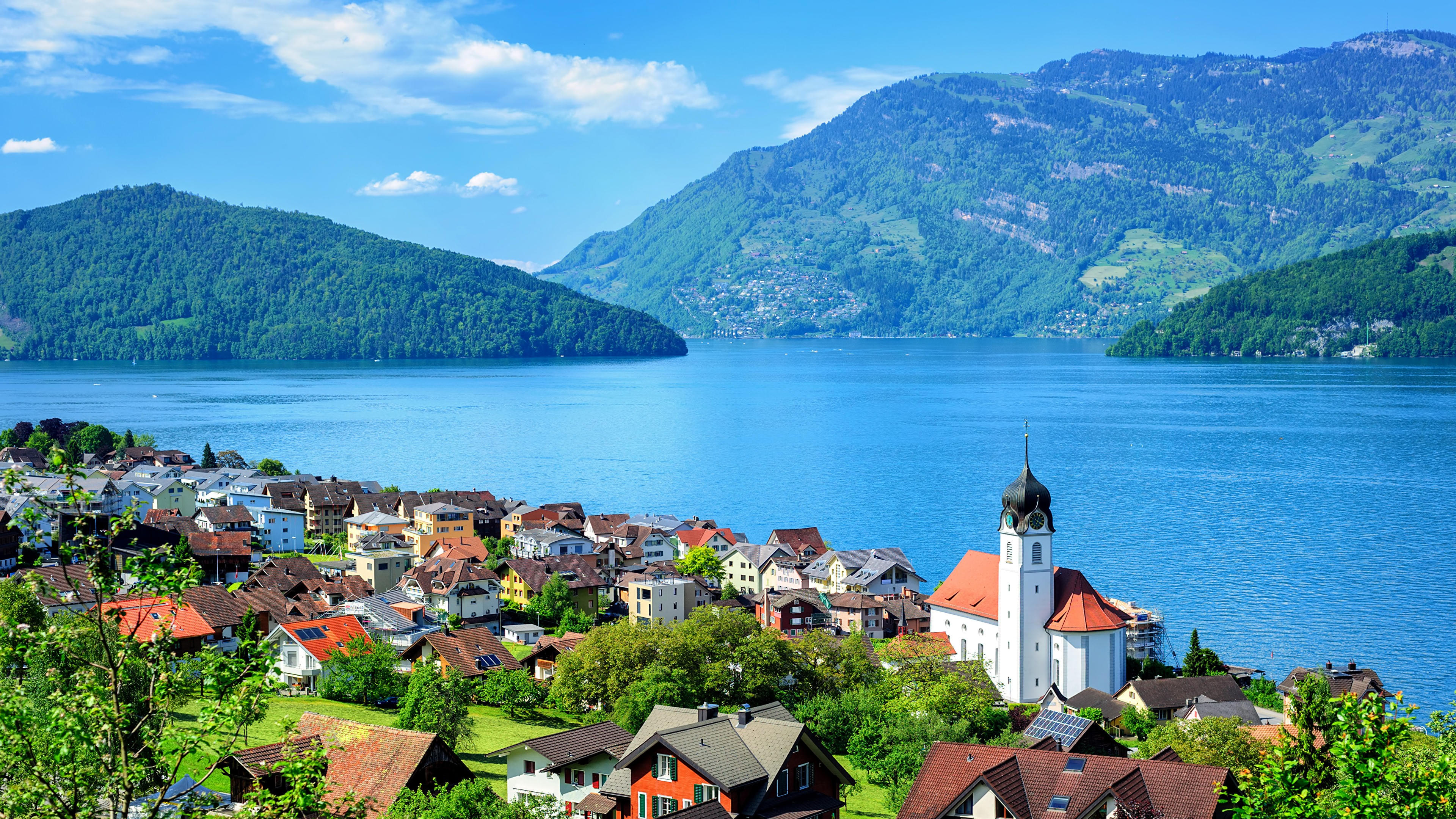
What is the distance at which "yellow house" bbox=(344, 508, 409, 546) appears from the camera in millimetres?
65562

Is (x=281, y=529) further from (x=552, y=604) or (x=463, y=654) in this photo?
(x=463, y=654)

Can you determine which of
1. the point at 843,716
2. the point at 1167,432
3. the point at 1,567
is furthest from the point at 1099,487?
the point at 1,567

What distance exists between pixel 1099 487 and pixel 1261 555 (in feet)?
75.5

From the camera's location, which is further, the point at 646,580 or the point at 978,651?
the point at 646,580

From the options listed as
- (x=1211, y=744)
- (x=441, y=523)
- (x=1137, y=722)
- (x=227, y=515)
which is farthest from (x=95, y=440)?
(x=1211, y=744)

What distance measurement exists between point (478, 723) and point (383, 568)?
24.1 metres

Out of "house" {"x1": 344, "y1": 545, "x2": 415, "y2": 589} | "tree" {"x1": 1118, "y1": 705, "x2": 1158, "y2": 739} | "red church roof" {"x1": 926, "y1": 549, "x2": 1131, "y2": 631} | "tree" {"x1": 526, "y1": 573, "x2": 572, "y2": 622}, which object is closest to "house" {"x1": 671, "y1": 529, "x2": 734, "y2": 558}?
"tree" {"x1": 526, "y1": 573, "x2": 572, "y2": 622}

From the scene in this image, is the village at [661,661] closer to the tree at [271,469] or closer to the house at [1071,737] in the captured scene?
the house at [1071,737]

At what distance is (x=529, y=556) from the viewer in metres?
59.3

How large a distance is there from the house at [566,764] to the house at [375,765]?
A: 3.27 metres

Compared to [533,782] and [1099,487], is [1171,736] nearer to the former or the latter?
[533,782]

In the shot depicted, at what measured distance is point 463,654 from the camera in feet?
127

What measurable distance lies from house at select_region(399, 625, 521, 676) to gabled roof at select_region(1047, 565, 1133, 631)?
17176mm

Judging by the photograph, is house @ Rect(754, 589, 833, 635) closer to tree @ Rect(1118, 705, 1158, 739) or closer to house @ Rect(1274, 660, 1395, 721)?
tree @ Rect(1118, 705, 1158, 739)
